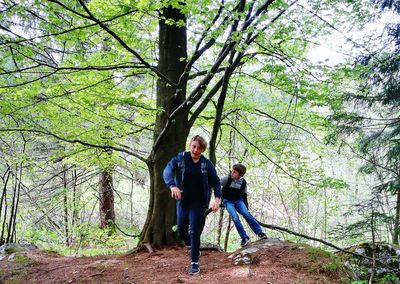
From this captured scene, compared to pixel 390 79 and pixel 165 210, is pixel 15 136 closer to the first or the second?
pixel 165 210

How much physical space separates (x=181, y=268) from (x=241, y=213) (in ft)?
5.08

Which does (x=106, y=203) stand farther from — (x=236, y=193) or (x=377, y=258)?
(x=377, y=258)

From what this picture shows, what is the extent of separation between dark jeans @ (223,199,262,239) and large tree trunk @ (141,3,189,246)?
1029 mm

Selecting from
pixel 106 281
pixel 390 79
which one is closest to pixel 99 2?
pixel 106 281

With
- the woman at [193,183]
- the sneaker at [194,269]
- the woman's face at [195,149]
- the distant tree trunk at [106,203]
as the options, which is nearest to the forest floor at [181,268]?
the sneaker at [194,269]

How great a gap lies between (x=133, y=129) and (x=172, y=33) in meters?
2.54

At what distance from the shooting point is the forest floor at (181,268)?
3.86 metres

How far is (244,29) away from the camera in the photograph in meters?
4.07

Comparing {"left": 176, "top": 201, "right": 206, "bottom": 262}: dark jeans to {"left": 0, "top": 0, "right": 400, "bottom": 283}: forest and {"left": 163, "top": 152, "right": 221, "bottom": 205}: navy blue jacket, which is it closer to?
{"left": 163, "top": 152, "right": 221, "bottom": 205}: navy blue jacket

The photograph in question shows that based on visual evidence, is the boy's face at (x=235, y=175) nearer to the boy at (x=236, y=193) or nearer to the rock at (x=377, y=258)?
the boy at (x=236, y=193)

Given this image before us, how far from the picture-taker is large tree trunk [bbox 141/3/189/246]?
19.1ft

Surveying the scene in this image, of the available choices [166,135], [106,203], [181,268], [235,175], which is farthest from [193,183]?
[106,203]

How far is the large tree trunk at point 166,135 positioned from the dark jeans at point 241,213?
103 centimetres

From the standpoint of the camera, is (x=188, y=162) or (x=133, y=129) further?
(x=133, y=129)
